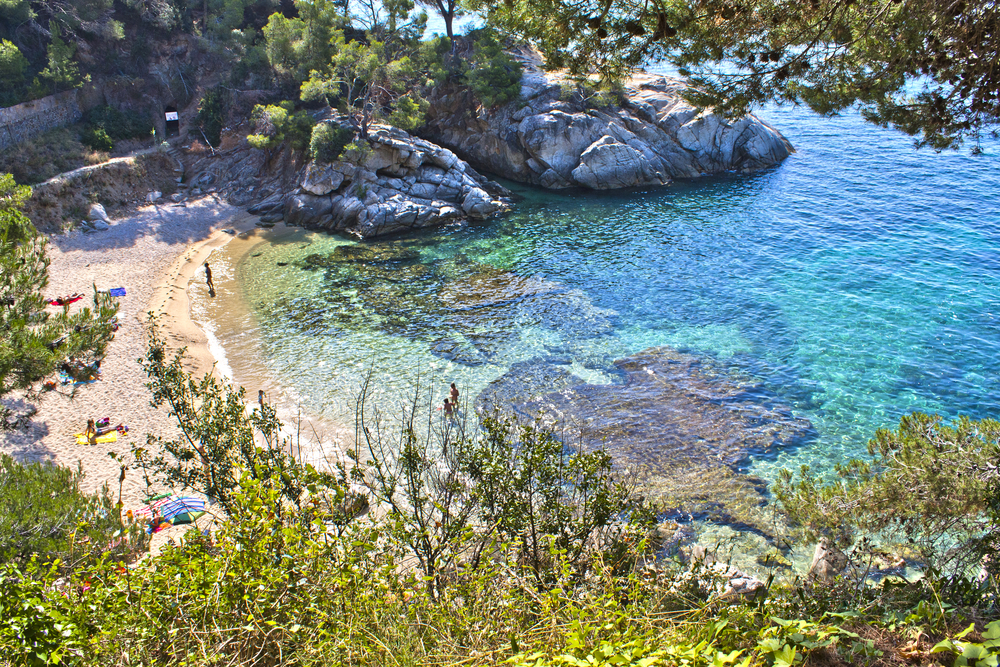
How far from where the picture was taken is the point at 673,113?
1762 inches

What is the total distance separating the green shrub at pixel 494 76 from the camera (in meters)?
44.2

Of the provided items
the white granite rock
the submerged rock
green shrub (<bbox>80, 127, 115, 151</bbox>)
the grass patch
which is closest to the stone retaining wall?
the grass patch

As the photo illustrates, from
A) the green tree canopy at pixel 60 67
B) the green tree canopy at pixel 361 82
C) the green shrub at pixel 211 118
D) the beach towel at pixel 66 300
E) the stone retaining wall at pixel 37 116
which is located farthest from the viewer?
the green shrub at pixel 211 118

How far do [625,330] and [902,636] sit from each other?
1993 cm

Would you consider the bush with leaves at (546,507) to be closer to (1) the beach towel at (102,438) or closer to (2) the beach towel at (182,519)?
(2) the beach towel at (182,519)

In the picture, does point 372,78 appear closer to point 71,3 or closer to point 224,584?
point 71,3

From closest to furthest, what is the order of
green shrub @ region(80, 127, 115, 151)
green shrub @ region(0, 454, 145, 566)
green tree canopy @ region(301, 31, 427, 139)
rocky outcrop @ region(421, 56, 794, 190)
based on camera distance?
green shrub @ region(0, 454, 145, 566), green tree canopy @ region(301, 31, 427, 139), green shrub @ region(80, 127, 115, 151), rocky outcrop @ region(421, 56, 794, 190)

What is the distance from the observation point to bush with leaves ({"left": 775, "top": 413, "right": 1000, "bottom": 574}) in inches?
338

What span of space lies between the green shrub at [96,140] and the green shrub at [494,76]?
1073 inches

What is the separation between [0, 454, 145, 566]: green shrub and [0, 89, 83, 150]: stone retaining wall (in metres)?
36.9

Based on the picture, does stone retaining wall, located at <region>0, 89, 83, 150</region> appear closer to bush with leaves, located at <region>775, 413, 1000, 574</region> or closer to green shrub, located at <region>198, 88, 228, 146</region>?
green shrub, located at <region>198, 88, 228, 146</region>

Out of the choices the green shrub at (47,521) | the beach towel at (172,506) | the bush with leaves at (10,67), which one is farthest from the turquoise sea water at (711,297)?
the bush with leaves at (10,67)

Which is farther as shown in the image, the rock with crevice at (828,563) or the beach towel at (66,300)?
the beach towel at (66,300)

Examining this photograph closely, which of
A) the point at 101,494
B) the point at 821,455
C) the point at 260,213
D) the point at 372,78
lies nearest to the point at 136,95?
the point at 260,213
